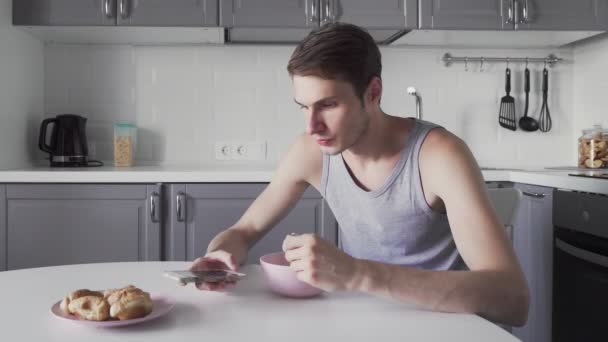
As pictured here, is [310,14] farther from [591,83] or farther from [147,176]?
[591,83]

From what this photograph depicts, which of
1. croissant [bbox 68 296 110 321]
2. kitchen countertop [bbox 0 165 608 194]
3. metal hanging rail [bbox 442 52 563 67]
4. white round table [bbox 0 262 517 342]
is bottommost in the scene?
white round table [bbox 0 262 517 342]

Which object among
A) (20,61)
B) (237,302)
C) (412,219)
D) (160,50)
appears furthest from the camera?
(160,50)

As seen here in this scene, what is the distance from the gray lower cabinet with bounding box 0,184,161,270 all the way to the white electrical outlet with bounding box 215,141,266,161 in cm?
67

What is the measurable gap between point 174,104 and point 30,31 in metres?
0.71

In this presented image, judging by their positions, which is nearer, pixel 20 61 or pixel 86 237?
pixel 86 237

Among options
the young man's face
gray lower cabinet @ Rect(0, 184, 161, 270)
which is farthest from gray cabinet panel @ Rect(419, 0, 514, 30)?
the young man's face

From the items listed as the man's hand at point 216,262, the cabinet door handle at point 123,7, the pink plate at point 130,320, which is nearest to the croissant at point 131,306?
the pink plate at point 130,320

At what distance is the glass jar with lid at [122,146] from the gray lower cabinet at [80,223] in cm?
46

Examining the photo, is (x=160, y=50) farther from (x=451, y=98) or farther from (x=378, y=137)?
(x=378, y=137)

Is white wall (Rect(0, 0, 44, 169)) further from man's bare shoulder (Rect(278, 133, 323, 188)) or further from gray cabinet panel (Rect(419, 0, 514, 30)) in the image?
gray cabinet panel (Rect(419, 0, 514, 30))

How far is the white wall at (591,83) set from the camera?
306 cm

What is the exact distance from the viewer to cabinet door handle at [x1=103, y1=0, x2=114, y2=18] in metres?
2.71

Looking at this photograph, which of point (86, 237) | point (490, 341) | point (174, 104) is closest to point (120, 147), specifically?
point (174, 104)

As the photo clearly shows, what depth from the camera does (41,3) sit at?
8.86 feet
